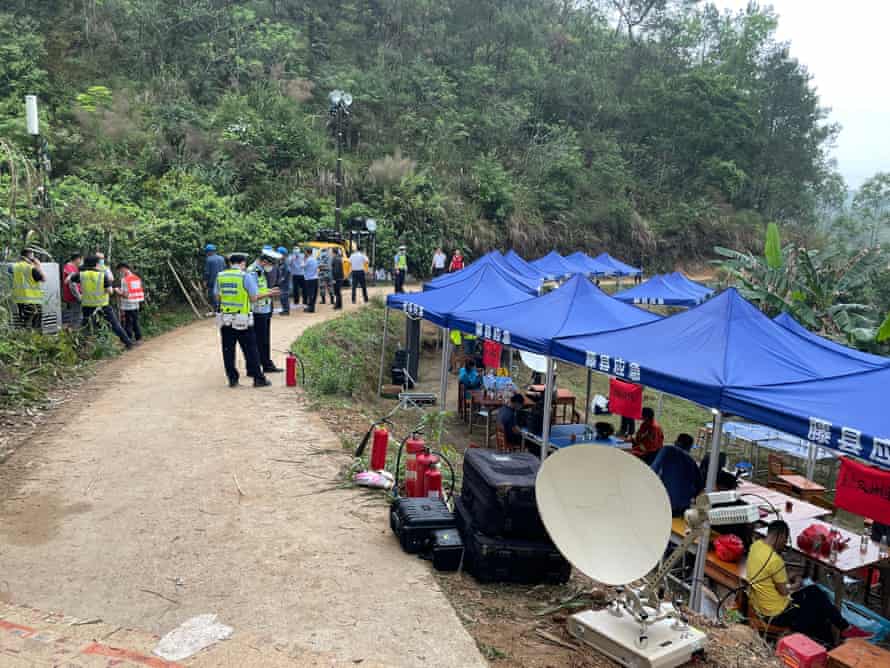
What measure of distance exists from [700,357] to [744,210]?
130 ft

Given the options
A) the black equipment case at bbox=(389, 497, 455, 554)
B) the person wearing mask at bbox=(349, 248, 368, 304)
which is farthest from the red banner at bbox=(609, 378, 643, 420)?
the person wearing mask at bbox=(349, 248, 368, 304)

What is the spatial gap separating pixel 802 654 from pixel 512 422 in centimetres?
614

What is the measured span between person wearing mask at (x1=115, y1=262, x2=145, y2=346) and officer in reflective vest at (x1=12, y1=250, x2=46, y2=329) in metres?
1.95

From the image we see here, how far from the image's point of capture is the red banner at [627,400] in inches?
372

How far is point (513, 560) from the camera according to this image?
201 inches

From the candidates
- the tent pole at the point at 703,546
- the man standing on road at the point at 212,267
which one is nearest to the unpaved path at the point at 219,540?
the tent pole at the point at 703,546

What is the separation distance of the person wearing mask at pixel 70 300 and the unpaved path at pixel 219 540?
3679 millimetres

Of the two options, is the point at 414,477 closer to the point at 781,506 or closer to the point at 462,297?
the point at 781,506

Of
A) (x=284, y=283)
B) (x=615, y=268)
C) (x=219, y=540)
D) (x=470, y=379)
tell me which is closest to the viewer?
(x=219, y=540)

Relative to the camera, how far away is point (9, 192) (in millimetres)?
11797

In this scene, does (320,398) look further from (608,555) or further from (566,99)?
(566,99)

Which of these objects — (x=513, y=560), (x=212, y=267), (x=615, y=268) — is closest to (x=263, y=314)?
(x=212, y=267)

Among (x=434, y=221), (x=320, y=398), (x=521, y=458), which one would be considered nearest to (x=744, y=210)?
(x=434, y=221)

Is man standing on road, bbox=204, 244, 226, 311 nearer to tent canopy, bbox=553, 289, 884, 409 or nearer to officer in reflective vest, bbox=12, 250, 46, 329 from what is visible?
officer in reflective vest, bbox=12, 250, 46, 329
